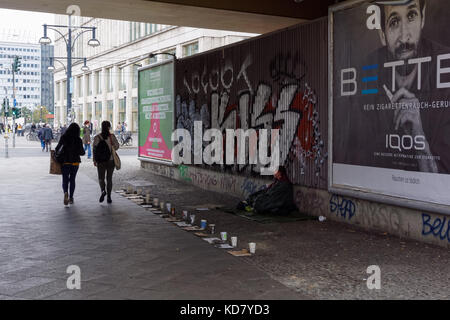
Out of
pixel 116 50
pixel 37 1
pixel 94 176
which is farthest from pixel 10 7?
pixel 116 50

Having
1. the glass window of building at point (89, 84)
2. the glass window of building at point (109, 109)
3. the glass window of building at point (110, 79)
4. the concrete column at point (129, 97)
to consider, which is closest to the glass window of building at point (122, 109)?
the concrete column at point (129, 97)

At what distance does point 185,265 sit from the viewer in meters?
5.99

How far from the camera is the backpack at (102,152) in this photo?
1080 centimetres

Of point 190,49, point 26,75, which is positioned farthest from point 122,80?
point 26,75

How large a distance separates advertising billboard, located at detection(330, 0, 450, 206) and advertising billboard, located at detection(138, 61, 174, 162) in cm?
788

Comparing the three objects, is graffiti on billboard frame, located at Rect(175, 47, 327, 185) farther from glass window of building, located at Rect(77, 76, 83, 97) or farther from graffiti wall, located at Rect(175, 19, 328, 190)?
glass window of building, located at Rect(77, 76, 83, 97)

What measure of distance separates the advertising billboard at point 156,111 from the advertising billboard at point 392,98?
25.9 feet

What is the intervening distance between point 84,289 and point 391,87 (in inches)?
203

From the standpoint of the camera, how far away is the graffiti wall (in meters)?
9.28

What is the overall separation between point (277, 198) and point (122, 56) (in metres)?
47.8

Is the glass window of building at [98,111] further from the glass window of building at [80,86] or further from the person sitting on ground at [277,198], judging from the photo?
the person sitting on ground at [277,198]

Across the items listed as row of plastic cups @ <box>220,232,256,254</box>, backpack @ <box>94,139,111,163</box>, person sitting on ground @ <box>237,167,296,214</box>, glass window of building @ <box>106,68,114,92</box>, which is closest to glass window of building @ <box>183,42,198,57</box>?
glass window of building @ <box>106,68,114,92</box>

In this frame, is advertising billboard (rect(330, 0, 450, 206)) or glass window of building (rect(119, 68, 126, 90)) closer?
advertising billboard (rect(330, 0, 450, 206))

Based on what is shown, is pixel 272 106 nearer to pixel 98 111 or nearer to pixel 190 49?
pixel 190 49
